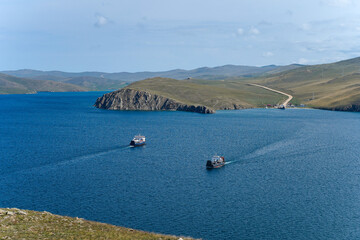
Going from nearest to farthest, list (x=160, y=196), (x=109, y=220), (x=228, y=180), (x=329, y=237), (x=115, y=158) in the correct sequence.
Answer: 1. (x=329, y=237)
2. (x=109, y=220)
3. (x=160, y=196)
4. (x=228, y=180)
5. (x=115, y=158)

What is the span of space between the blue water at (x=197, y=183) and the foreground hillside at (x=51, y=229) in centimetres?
1452

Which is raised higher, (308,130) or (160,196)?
(308,130)

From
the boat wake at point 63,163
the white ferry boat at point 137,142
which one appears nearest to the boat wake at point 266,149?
the white ferry boat at point 137,142

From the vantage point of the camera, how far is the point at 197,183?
102 m

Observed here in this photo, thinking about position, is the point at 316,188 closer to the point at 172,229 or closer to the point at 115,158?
the point at 172,229

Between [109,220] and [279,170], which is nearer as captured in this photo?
[109,220]

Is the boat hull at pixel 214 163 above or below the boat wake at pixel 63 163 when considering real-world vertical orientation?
above

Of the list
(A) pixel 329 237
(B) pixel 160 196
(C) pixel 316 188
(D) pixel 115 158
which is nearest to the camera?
(A) pixel 329 237

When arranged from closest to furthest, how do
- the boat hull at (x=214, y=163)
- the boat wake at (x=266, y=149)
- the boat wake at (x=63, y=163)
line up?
the boat wake at (x=63, y=163)
the boat hull at (x=214, y=163)
the boat wake at (x=266, y=149)

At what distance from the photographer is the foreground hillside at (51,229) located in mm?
53534

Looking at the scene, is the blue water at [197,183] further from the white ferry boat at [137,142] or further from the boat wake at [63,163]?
the white ferry boat at [137,142]

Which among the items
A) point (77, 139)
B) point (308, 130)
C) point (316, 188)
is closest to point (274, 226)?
point (316, 188)

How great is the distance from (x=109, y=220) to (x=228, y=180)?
133 feet

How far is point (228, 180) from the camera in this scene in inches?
4171
